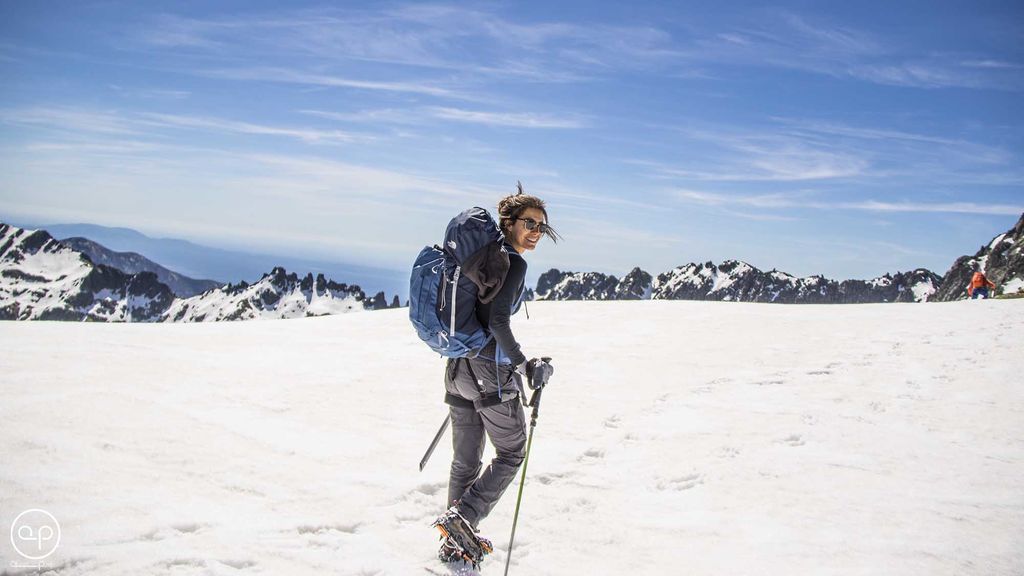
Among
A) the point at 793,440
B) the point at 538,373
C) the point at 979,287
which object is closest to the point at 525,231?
the point at 538,373

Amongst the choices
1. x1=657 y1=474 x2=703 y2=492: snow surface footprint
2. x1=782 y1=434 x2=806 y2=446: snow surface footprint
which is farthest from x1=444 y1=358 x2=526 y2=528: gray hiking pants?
x1=782 y1=434 x2=806 y2=446: snow surface footprint

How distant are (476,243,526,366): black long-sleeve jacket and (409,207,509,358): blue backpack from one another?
0.20 feet

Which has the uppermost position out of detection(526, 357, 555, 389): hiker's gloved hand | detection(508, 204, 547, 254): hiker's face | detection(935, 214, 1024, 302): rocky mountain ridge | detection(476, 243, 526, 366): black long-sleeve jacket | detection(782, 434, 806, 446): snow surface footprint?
detection(935, 214, 1024, 302): rocky mountain ridge

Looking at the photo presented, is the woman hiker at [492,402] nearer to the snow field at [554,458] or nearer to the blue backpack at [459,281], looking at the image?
the blue backpack at [459,281]

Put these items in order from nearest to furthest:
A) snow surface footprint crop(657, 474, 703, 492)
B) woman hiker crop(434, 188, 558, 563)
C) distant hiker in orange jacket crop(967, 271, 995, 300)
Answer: woman hiker crop(434, 188, 558, 563), snow surface footprint crop(657, 474, 703, 492), distant hiker in orange jacket crop(967, 271, 995, 300)

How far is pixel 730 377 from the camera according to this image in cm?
1216

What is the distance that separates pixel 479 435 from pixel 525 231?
5.86ft

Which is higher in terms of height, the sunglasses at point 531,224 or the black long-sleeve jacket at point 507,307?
the sunglasses at point 531,224

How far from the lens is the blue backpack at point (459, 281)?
450 cm

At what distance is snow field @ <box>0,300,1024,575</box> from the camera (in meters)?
5.00

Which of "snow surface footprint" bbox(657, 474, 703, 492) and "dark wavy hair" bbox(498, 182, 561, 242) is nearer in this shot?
"dark wavy hair" bbox(498, 182, 561, 242)

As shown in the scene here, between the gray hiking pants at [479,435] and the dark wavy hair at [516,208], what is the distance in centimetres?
115

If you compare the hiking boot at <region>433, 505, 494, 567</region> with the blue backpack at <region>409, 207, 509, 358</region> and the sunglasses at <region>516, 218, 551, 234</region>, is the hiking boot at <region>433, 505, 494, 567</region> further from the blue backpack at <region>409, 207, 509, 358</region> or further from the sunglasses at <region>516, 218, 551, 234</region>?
the sunglasses at <region>516, 218, 551, 234</region>

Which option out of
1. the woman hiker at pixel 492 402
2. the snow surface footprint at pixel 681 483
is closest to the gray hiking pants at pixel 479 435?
the woman hiker at pixel 492 402
